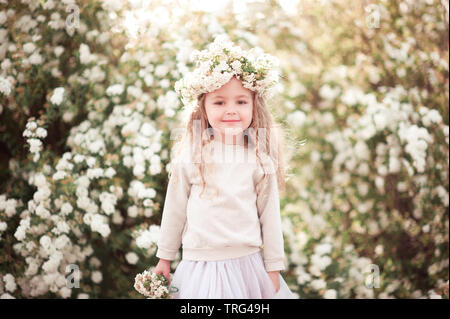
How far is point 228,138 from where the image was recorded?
160cm

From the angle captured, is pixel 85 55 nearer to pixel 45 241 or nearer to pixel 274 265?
pixel 45 241

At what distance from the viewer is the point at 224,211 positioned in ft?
4.93

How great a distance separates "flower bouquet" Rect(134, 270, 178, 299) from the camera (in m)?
1.48

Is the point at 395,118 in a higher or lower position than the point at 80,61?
lower

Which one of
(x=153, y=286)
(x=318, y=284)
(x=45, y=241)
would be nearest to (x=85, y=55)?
(x=45, y=241)

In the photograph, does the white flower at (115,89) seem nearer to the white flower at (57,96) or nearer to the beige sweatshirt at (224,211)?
the white flower at (57,96)

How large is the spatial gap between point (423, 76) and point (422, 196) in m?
0.76

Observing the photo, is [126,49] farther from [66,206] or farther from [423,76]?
[423,76]

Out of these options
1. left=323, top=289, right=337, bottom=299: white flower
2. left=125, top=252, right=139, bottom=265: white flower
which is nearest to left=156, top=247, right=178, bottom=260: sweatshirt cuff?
left=125, top=252, right=139, bottom=265: white flower

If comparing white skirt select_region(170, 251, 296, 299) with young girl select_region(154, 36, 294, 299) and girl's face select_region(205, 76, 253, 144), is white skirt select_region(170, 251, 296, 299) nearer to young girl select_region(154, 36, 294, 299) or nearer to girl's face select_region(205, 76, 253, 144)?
young girl select_region(154, 36, 294, 299)

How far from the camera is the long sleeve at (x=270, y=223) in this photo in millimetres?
1548

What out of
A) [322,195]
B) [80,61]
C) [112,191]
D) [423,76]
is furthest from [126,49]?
[423,76]

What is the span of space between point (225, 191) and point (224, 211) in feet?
0.23

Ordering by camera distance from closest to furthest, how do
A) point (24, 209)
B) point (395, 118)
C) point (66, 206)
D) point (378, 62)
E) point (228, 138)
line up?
point (228, 138), point (66, 206), point (24, 209), point (395, 118), point (378, 62)
